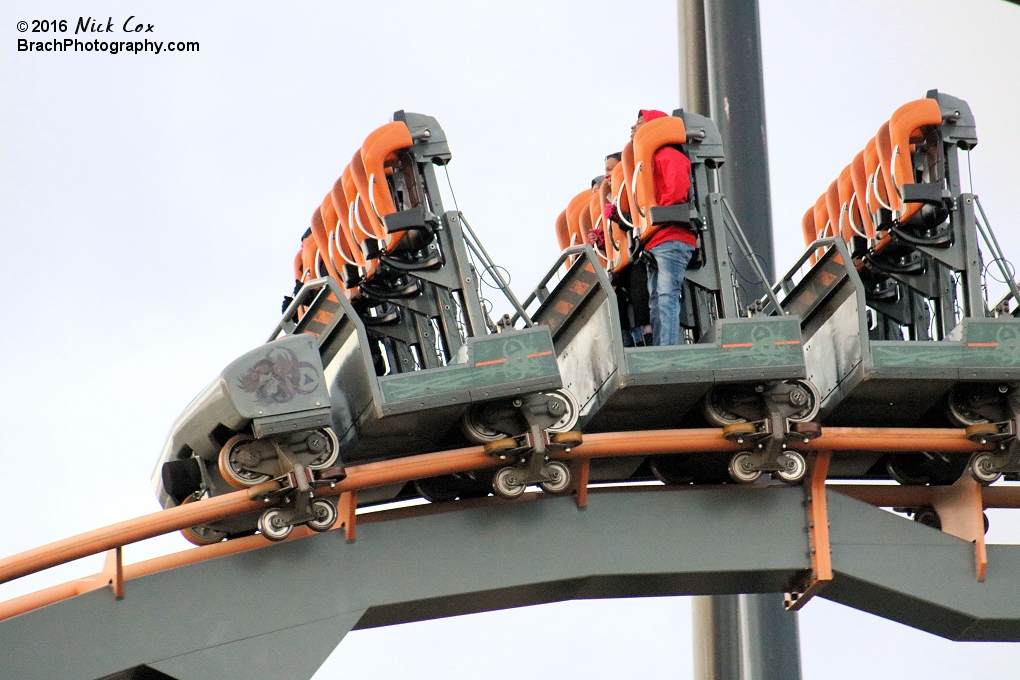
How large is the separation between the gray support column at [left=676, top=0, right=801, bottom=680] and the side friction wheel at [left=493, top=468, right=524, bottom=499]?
7.01 metres

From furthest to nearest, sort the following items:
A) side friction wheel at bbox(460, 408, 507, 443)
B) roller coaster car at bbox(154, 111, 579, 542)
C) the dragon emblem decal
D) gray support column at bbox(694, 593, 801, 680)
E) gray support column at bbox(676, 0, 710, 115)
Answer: gray support column at bbox(676, 0, 710, 115), gray support column at bbox(694, 593, 801, 680), side friction wheel at bbox(460, 408, 507, 443), roller coaster car at bbox(154, 111, 579, 542), the dragon emblem decal

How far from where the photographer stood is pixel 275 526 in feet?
27.5

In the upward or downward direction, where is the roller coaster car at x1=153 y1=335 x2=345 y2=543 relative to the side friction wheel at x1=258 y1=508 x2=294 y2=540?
upward

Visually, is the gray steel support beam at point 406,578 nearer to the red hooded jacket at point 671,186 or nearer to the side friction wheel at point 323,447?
the side friction wheel at point 323,447

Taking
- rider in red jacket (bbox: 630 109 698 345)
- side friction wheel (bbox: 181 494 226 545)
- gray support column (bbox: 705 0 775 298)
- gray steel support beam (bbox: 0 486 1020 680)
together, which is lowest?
gray steel support beam (bbox: 0 486 1020 680)

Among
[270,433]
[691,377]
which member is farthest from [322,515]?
[691,377]

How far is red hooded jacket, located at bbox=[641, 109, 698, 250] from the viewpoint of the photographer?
30.4 ft

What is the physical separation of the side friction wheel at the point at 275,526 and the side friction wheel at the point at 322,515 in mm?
126

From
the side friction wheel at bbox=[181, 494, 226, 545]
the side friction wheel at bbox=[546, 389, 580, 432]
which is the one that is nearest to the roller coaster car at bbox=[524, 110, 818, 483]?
the side friction wheel at bbox=[546, 389, 580, 432]

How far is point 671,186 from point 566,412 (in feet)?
4.77

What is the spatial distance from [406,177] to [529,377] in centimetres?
148

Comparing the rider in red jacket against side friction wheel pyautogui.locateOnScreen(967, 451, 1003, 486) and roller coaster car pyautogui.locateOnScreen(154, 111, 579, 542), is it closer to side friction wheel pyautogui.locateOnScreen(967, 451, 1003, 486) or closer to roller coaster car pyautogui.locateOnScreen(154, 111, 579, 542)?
roller coaster car pyautogui.locateOnScreen(154, 111, 579, 542)

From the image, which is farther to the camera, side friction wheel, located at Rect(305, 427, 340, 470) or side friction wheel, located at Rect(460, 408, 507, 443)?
side friction wheel, located at Rect(460, 408, 507, 443)

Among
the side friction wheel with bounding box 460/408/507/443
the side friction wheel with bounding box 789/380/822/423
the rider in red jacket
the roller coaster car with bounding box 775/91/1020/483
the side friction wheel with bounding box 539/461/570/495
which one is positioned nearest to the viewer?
the side friction wheel with bounding box 460/408/507/443
